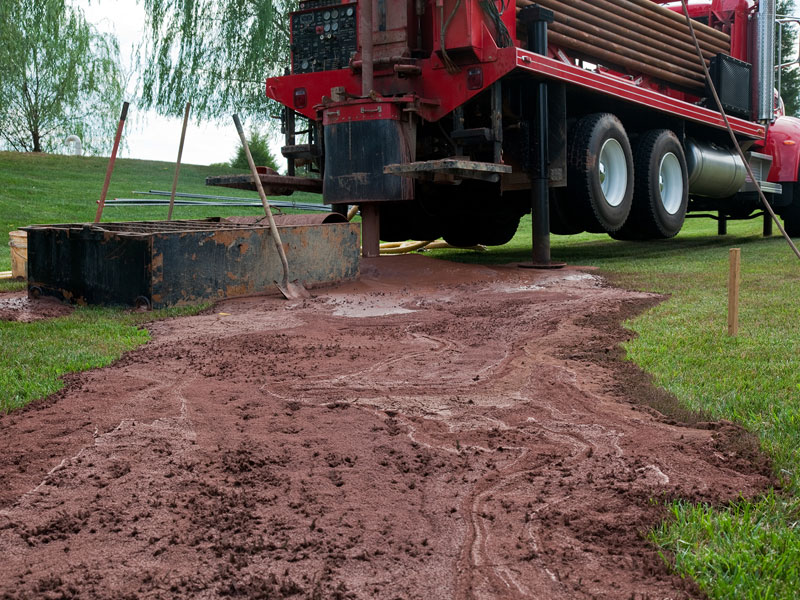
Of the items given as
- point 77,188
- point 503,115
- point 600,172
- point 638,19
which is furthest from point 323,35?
point 77,188

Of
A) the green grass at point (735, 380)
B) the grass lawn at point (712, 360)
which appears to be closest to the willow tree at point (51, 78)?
the grass lawn at point (712, 360)

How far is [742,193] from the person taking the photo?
14414mm

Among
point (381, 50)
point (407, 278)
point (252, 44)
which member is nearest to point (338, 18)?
point (381, 50)

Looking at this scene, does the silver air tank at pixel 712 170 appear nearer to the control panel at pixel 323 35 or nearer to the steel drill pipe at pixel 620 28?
the steel drill pipe at pixel 620 28

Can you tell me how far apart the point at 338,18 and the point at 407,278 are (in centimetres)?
309

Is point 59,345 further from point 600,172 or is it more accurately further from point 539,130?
point 600,172

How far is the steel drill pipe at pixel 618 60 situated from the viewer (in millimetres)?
10250

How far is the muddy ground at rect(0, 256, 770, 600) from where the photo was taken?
7.70ft

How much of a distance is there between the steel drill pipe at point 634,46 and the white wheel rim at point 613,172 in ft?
4.56

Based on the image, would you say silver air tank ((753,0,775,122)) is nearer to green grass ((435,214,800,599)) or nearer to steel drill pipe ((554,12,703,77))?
steel drill pipe ((554,12,703,77))

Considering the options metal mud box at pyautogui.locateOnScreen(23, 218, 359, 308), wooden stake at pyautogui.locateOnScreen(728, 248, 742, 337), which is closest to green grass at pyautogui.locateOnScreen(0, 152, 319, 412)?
metal mud box at pyautogui.locateOnScreen(23, 218, 359, 308)

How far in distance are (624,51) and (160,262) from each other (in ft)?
22.9

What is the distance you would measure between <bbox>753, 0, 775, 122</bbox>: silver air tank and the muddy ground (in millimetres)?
9649

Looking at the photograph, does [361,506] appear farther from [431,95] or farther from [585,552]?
[431,95]
